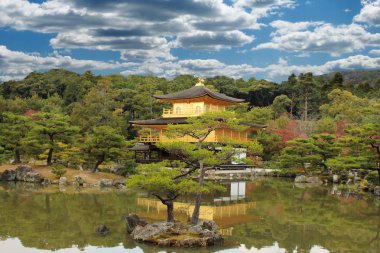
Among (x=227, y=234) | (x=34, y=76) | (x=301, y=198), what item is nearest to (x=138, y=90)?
(x=34, y=76)

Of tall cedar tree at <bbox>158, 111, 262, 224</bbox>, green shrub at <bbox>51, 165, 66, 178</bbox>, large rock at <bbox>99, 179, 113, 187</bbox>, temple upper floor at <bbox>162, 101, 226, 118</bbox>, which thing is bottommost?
large rock at <bbox>99, 179, 113, 187</bbox>

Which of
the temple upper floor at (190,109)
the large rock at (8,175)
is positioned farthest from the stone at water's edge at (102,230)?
the temple upper floor at (190,109)

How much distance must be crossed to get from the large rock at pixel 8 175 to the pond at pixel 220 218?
198cm

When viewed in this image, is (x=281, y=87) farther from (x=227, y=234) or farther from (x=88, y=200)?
(x=227, y=234)

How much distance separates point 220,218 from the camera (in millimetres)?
13352

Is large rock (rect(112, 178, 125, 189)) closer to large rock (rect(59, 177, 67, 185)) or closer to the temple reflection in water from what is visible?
large rock (rect(59, 177, 67, 185))

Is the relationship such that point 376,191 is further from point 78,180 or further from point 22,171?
point 22,171

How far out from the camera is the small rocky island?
977cm

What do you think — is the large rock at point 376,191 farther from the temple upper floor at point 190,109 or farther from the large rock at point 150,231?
the temple upper floor at point 190,109

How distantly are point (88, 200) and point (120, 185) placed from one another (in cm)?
418

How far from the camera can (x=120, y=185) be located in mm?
20703

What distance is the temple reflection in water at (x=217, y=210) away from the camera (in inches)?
510

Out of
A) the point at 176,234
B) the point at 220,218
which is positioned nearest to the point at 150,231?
the point at 176,234

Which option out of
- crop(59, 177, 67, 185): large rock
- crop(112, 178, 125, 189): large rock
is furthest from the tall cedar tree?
crop(59, 177, 67, 185): large rock
